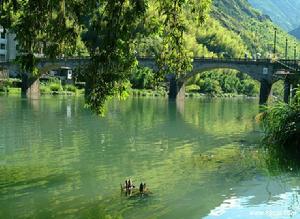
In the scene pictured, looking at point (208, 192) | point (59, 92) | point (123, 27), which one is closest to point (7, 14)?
point (123, 27)

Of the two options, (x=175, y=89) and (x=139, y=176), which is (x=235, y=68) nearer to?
(x=175, y=89)

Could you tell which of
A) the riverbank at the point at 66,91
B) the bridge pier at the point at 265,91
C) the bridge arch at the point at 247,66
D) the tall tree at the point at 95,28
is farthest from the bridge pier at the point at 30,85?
the tall tree at the point at 95,28

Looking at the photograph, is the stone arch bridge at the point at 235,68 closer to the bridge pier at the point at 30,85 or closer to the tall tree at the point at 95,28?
the bridge pier at the point at 30,85

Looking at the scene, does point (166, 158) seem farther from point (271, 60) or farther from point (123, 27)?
point (271, 60)

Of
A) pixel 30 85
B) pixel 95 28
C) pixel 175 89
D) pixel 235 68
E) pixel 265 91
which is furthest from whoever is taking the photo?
pixel 175 89

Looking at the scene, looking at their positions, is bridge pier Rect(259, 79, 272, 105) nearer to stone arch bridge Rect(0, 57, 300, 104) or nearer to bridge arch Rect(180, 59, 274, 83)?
stone arch bridge Rect(0, 57, 300, 104)

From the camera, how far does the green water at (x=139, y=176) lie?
1542cm

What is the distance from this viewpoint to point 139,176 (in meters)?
20.3

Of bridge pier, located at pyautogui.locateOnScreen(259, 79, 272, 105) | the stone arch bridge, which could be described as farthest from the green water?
bridge pier, located at pyautogui.locateOnScreen(259, 79, 272, 105)

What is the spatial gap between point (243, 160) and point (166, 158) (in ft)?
11.9

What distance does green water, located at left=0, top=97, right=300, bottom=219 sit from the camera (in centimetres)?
1542

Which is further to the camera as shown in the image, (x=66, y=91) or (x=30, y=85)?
(x=66, y=91)

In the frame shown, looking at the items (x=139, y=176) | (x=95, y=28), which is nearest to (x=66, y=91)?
(x=139, y=176)

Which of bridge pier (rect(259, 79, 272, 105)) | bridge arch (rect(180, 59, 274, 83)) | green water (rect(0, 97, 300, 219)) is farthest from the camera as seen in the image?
bridge arch (rect(180, 59, 274, 83))
